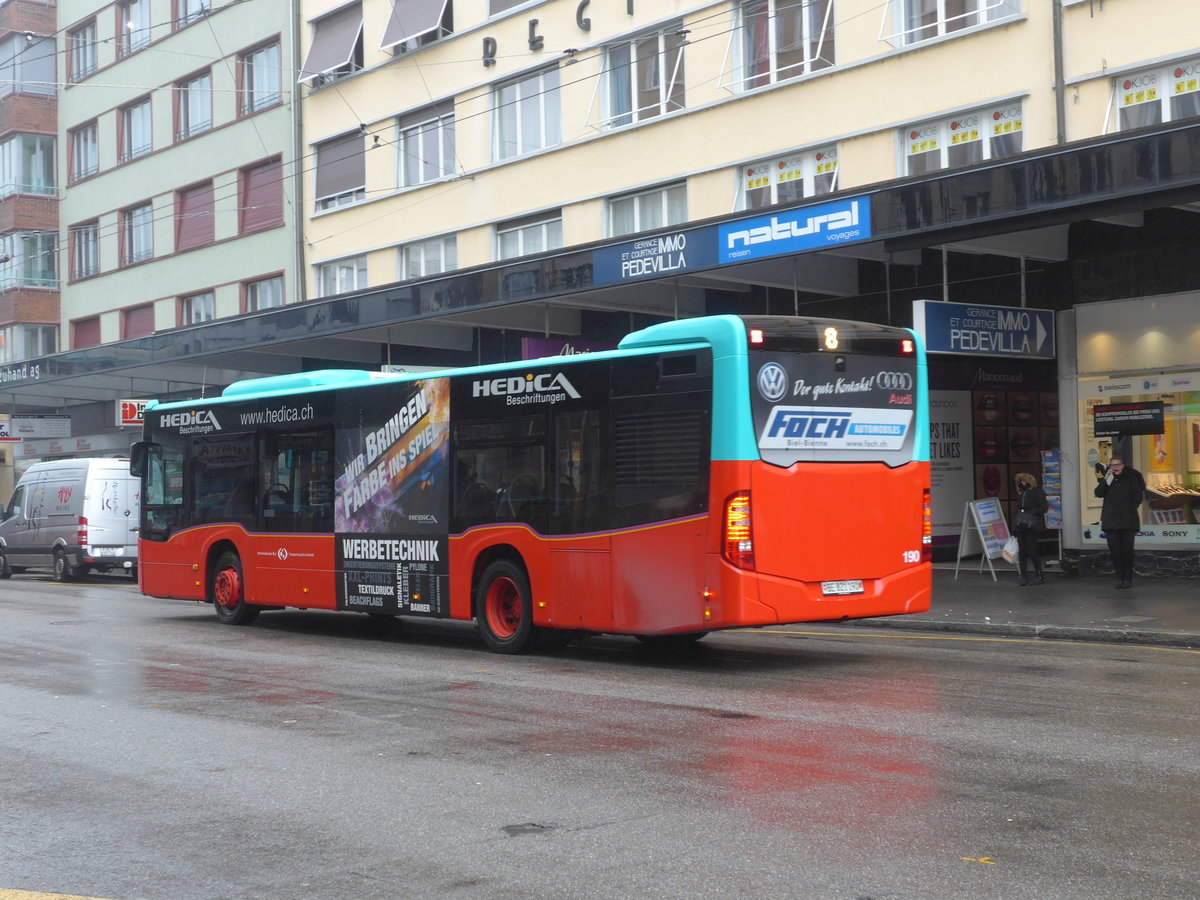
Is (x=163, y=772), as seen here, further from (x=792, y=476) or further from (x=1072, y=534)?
(x=1072, y=534)

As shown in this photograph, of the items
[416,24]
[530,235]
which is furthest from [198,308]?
[530,235]

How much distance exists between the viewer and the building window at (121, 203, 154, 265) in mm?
41119

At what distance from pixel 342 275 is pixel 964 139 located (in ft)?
57.4

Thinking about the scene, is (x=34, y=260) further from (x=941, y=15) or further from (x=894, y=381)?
(x=894, y=381)

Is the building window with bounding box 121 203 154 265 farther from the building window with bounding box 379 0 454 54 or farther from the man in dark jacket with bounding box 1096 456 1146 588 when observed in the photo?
the man in dark jacket with bounding box 1096 456 1146 588

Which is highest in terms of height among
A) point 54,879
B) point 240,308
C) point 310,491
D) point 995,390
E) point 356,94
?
point 356,94

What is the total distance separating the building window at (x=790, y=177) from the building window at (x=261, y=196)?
15554mm

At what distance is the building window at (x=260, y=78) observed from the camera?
35.8 metres

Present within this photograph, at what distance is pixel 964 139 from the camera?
→ 2073 centimetres

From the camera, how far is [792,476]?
37.8 ft

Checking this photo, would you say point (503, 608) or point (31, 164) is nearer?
point (503, 608)

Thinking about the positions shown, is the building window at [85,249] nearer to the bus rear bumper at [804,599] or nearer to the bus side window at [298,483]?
the bus side window at [298,483]

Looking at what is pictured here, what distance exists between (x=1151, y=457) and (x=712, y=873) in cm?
1562

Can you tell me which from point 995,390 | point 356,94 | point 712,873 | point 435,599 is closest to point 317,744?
point 712,873
